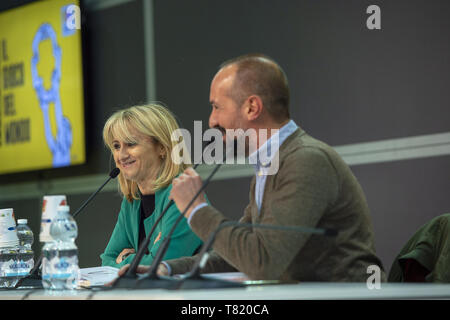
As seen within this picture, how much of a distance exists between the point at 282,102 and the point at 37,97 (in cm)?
264

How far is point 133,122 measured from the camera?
236 cm

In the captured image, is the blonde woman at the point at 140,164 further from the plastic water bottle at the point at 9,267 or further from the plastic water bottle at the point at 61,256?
the plastic water bottle at the point at 61,256

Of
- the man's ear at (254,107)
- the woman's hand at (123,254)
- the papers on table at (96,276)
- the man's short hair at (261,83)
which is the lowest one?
the woman's hand at (123,254)

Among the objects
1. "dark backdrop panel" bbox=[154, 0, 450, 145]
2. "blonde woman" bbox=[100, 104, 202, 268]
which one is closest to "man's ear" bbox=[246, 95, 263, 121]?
"blonde woman" bbox=[100, 104, 202, 268]

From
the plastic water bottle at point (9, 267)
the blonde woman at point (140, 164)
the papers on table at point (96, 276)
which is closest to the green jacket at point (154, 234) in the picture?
the blonde woman at point (140, 164)

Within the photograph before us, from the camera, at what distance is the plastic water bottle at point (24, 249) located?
214 centimetres

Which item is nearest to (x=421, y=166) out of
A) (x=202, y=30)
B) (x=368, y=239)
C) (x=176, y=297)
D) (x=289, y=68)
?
(x=289, y=68)

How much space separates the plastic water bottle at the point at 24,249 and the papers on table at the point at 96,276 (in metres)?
0.39

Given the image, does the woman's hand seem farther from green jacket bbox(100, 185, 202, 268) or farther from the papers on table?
the papers on table

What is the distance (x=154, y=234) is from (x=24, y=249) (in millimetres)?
486

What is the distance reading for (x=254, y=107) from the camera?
5.47 feet

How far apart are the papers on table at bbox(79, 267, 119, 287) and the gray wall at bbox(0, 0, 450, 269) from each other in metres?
1.24

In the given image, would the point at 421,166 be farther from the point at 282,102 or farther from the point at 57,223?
the point at 57,223

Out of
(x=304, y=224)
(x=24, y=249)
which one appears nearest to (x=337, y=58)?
(x=304, y=224)
